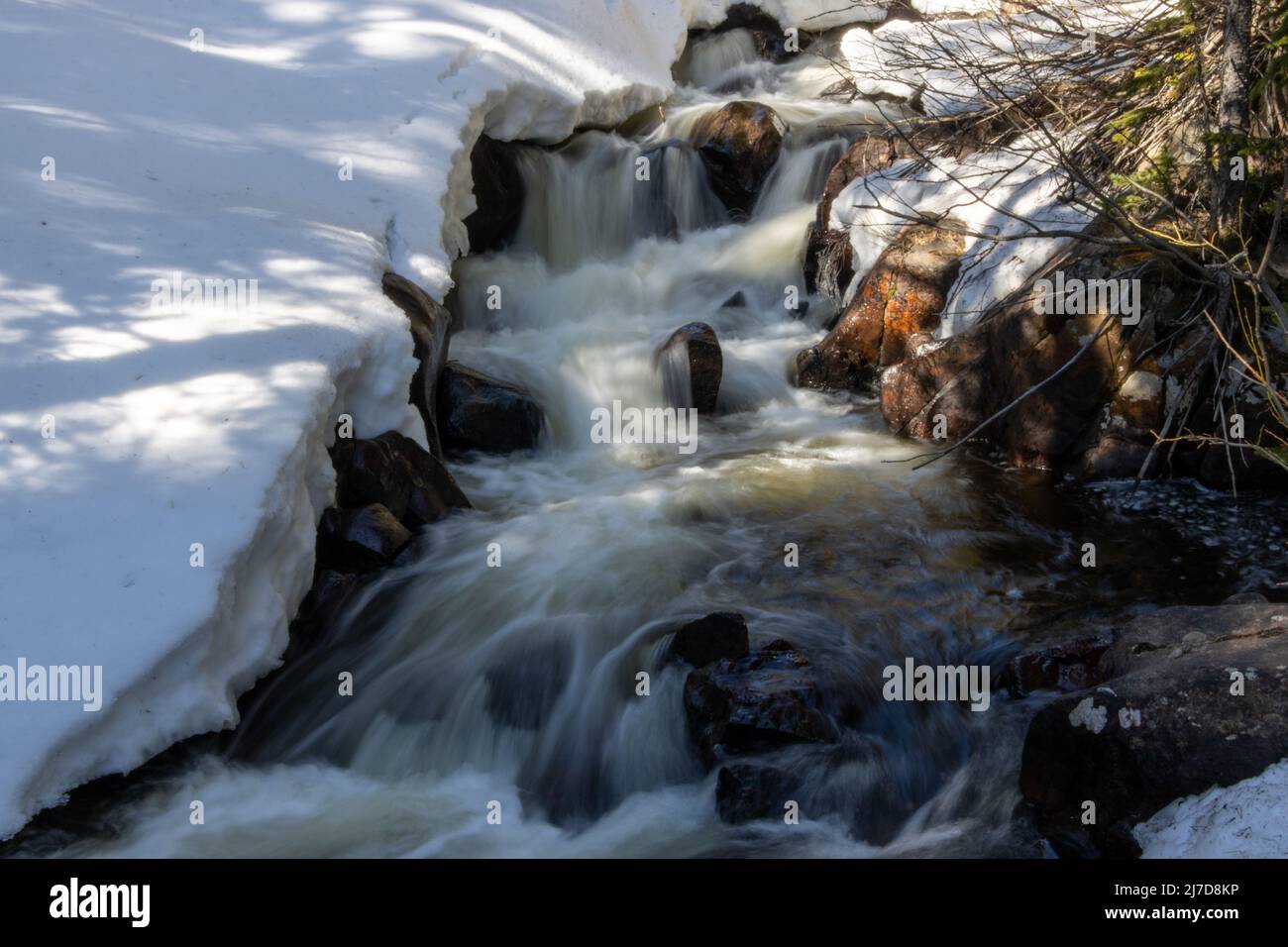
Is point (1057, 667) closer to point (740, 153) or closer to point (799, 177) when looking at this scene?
point (799, 177)

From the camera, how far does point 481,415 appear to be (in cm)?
759

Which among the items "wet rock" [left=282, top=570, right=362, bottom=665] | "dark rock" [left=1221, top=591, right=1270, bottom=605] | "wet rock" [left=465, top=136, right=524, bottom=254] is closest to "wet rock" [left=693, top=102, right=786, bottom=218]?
"wet rock" [left=465, top=136, right=524, bottom=254]

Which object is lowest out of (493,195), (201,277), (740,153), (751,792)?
(751,792)

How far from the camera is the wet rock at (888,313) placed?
8000 millimetres

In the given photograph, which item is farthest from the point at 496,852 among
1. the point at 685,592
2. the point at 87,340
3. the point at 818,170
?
the point at 818,170

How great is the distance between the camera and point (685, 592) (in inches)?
235

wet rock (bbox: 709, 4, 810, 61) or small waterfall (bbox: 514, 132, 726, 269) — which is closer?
small waterfall (bbox: 514, 132, 726, 269)

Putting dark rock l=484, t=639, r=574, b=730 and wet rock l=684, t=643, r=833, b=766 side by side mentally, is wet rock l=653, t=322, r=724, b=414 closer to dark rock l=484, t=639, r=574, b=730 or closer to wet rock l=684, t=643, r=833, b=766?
dark rock l=484, t=639, r=574, b=730

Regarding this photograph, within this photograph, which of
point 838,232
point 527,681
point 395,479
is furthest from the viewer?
point 838,232

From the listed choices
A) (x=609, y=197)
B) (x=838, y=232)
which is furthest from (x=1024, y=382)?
(x=609, y=197)

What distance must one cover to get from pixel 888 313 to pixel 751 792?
449 cm

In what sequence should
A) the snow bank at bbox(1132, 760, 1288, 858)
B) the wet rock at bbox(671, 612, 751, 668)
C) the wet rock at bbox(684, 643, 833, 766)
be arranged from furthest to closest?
the wet rock at bbox(671, 612, 751, 668), the wet rock at bbox(684, 643, 833, 766), the snow bank at bbox(1132, 760, 1288, 858)

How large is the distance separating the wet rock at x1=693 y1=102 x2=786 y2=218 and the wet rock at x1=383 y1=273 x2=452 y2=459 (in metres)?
3.95

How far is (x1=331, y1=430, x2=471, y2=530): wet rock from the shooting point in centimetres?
618
